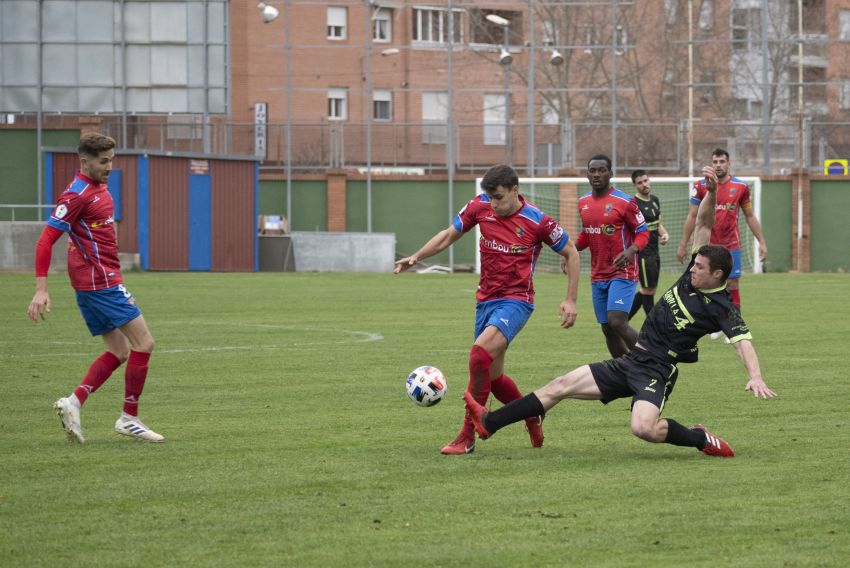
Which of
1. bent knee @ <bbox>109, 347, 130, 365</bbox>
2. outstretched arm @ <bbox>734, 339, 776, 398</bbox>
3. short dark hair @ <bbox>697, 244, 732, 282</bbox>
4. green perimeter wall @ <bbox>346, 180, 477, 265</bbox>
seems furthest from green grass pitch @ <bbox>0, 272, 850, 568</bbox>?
green perimeter wall @ <bbox>346, 180, 477, 265</bbox>

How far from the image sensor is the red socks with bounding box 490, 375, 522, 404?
32.0 feet

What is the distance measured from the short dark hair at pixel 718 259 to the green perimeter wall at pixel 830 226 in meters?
32.0

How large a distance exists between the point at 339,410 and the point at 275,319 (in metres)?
10.2

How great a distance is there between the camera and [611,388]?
898cm

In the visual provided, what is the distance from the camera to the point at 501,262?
953cm

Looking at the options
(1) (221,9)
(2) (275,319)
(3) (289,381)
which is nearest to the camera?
(3) (289,381)

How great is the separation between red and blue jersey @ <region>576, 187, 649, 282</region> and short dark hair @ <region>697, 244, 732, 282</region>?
171 inches

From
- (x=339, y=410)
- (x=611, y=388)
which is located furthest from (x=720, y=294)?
(x=339, y=410)

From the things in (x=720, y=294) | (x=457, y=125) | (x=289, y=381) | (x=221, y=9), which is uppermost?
(x=221, y=9)

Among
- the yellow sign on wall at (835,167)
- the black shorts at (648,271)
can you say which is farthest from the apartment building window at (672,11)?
the black shorts at (648,271)

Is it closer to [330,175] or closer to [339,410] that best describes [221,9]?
[330,175]

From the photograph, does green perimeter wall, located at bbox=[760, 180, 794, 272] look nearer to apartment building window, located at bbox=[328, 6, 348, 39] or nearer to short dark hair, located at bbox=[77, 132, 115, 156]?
apartment building window, located at bbox=[328, 6, 348, 39]

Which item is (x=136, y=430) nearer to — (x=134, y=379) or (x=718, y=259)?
(x=134, y=379)

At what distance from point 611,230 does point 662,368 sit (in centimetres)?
445
